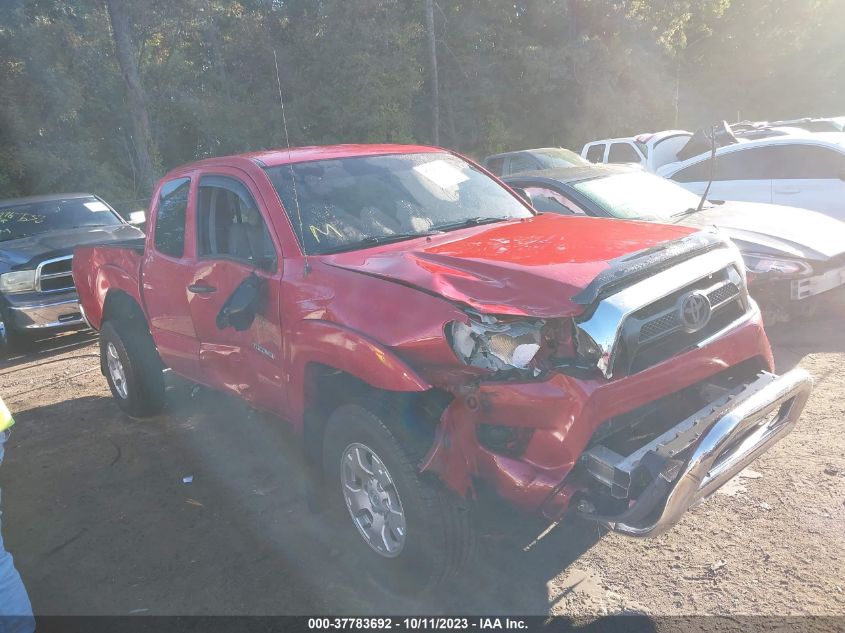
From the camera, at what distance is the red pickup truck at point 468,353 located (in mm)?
2852

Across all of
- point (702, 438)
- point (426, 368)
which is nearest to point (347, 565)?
point (426, 368)

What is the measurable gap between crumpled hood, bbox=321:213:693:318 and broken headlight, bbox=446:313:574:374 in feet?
0.28

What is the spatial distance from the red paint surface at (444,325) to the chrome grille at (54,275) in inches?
200

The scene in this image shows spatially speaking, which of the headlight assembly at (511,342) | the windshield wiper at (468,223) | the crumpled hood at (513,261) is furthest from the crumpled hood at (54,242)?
the headlight assembly at (511,342)

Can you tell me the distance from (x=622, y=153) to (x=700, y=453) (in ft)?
43.5

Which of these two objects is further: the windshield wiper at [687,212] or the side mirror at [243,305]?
the windshield wiper at [687,212]

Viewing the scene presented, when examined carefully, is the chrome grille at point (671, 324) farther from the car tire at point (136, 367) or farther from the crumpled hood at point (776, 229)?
the car tire at point (136, 367)

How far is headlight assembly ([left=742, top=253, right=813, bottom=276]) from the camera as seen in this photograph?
5980 millimetres

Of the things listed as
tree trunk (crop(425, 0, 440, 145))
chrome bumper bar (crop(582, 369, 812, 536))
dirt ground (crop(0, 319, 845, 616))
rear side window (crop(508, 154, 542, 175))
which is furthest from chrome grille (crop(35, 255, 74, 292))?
tree trunk (crop(425, 0, 440, 145))

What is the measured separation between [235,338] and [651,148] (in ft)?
34.8

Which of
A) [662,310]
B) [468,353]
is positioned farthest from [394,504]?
[662,310]

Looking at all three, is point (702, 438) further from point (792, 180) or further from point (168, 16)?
point (168, 16)

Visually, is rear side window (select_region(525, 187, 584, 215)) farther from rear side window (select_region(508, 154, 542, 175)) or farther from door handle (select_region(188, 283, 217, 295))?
rear side window (select_region(508, 154, 542, 175))

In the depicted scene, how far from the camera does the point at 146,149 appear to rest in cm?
2019
